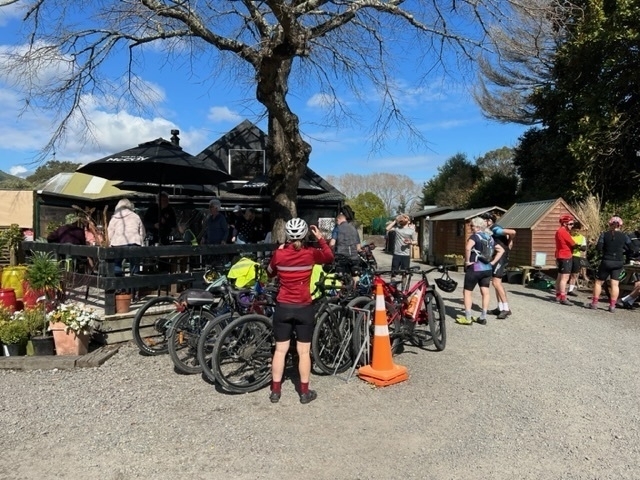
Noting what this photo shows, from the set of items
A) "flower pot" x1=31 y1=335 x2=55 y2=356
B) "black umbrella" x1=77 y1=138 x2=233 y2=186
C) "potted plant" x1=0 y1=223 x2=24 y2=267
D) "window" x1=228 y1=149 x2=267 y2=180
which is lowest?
"flower pot" x1=31 y1=335 x2=55 y2=356

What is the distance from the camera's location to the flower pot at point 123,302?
6.45 metres

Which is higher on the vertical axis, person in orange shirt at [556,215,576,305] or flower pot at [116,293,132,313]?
person in orange shirt at [556,215,576,305]

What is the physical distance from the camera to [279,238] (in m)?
9.41

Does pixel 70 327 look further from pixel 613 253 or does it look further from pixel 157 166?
pixel 613 253

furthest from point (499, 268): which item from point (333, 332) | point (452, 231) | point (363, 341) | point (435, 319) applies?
point (452, 231)

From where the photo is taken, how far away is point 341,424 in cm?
429

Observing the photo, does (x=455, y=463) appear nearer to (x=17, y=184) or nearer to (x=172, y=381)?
(x=172, y=381)

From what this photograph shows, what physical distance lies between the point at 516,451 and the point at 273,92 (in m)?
6.16

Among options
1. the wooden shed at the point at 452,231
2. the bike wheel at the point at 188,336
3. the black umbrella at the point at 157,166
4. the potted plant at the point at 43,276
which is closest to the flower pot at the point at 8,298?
the potted plant at the point at 43,276

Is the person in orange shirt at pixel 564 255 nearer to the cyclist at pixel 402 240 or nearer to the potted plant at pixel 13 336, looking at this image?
the cyclist at pixel 402 240

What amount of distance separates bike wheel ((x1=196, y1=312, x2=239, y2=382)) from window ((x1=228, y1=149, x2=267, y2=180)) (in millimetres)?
14419

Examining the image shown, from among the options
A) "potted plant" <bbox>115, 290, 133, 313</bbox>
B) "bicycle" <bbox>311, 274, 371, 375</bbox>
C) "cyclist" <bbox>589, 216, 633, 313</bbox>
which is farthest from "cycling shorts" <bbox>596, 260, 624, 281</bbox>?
"potted plant" <bbox>115, 290, 133, 313</bbox>

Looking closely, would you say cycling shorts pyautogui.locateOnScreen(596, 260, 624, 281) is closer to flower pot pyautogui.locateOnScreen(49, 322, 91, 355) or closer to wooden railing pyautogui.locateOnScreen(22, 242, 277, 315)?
wooden railing pyautogui.locateOnScreen(22, 242, 277, 315)

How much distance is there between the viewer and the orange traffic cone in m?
5.25
